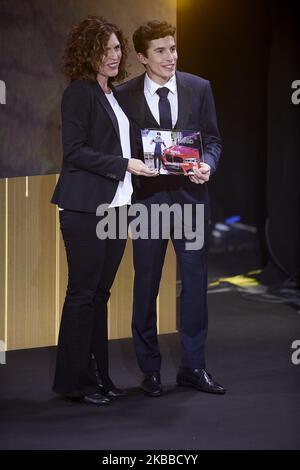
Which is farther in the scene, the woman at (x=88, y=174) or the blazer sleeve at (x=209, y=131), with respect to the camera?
the blazer sleeve at (x=209, y=131)

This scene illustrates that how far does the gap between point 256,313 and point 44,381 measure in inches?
77.6

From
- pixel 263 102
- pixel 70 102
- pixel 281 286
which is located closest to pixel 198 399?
pixel 70 102

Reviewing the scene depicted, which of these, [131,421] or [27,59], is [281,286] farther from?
[131,421]

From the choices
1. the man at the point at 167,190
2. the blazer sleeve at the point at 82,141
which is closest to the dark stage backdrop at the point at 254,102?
the man at the point at 167,190

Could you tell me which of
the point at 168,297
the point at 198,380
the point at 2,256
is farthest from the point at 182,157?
the point at 168,297

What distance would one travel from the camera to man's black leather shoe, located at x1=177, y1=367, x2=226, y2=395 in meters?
4.28

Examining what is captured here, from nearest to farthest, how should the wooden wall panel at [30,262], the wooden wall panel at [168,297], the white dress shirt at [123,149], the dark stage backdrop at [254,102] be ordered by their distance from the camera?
the white dress shirt at [123,149], the wooden wall panel at [30,262], the wooden wall panel at [168,297], the dark stage backdrop at [254,102]

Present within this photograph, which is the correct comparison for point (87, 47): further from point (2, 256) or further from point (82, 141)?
point (2, 256)

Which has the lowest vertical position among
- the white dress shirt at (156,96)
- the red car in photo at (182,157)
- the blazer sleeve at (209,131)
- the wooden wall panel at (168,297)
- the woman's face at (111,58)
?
the wooden wall panel at (168,297)

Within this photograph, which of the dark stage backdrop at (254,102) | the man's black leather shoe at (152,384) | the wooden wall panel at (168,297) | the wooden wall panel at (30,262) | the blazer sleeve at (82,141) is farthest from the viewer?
the dark stage backdrop at (254,102)

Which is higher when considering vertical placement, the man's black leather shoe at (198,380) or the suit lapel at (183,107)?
the suit lapel at (183,107)

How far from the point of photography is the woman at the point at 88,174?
3.92 m

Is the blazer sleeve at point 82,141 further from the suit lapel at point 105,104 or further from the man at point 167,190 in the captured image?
the man at point 167,190

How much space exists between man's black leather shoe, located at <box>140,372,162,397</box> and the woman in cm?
26
